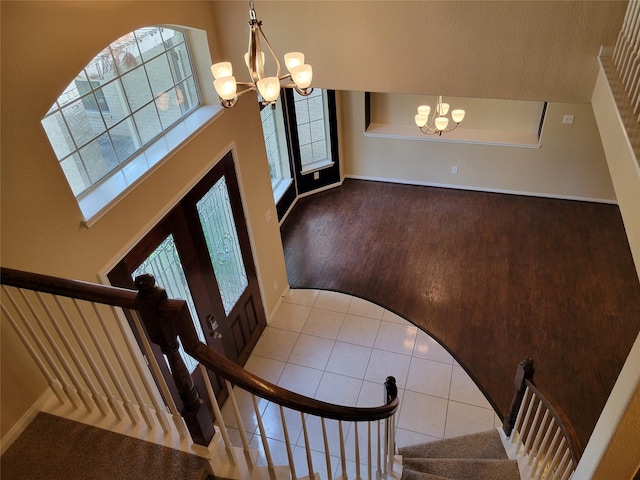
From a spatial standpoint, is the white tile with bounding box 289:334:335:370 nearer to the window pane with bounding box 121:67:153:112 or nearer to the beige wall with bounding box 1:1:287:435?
the beige wall with bounding box 1:1:287:435

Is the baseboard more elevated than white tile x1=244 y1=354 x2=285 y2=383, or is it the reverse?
the baseboard

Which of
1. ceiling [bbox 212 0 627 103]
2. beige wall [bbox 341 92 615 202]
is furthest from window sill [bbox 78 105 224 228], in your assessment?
beige wall [bbox 341 92 615 202]

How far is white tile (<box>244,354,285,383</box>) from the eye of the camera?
501 centimetres

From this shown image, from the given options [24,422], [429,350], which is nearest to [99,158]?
[24,422]

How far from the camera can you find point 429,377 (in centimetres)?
491

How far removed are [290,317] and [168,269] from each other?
7.30 feet

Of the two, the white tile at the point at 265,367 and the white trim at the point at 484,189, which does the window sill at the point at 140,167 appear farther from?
the white trim at the point at 484,189

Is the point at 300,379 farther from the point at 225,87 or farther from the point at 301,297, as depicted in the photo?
the point at 225,87

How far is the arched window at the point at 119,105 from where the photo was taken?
2822 millimetres

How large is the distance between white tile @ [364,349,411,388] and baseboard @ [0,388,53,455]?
3124 millimetres

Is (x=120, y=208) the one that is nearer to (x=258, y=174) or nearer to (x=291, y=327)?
(x=258, y=174)

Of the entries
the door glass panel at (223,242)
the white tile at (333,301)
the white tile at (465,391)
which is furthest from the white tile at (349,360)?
the door glass panel at (223,242)

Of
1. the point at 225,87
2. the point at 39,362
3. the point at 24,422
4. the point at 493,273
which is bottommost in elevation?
the point at 493,273

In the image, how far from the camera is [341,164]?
27.4ft
